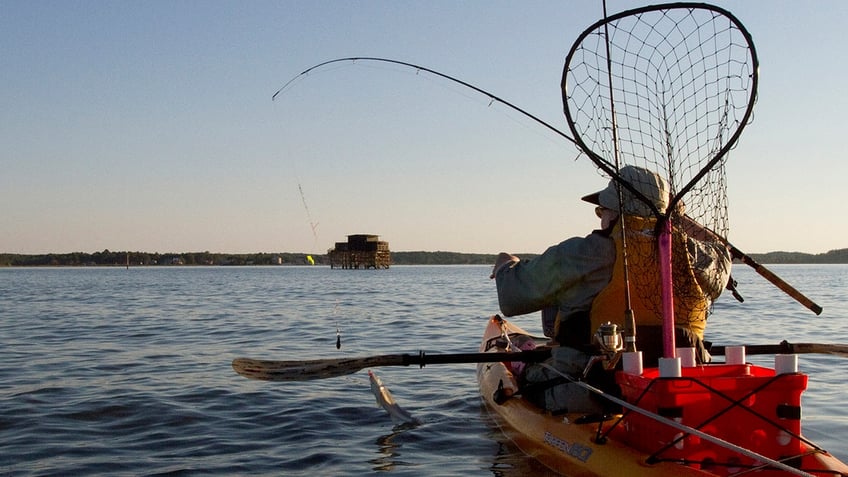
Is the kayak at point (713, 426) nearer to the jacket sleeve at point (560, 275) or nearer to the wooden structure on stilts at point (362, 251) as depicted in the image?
the jacket sleeve at point (560, 275)

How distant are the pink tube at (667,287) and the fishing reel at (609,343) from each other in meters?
0.32

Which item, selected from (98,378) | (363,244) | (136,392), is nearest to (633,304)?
(136,392)

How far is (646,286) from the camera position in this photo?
538 centimetres

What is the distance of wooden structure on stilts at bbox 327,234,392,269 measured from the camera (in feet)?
370

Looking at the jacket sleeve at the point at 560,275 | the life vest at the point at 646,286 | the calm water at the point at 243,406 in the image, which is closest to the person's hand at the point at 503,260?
the jacket sleeve at the point at 560,275

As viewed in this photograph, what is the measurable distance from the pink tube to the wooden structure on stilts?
10715 cm

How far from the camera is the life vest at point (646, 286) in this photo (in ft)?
17.4

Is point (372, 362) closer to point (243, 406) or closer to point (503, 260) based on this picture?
point (503, 260)

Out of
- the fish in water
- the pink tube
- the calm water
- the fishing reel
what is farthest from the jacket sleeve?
the fish in water

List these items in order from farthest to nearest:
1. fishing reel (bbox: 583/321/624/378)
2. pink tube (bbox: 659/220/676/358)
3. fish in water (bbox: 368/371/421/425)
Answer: fish in water (bbox: 368/371/421/425) < fishing reel (bbox: 583/321/624/378) < pink tube (bbox: 659/220/676/358)

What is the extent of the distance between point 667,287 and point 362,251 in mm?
109119

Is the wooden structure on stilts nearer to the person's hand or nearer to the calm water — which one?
the calm water

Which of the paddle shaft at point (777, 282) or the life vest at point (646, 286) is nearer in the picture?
the life vest at point (646, 286)

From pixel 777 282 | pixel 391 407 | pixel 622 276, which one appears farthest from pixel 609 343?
pixel 391 407
